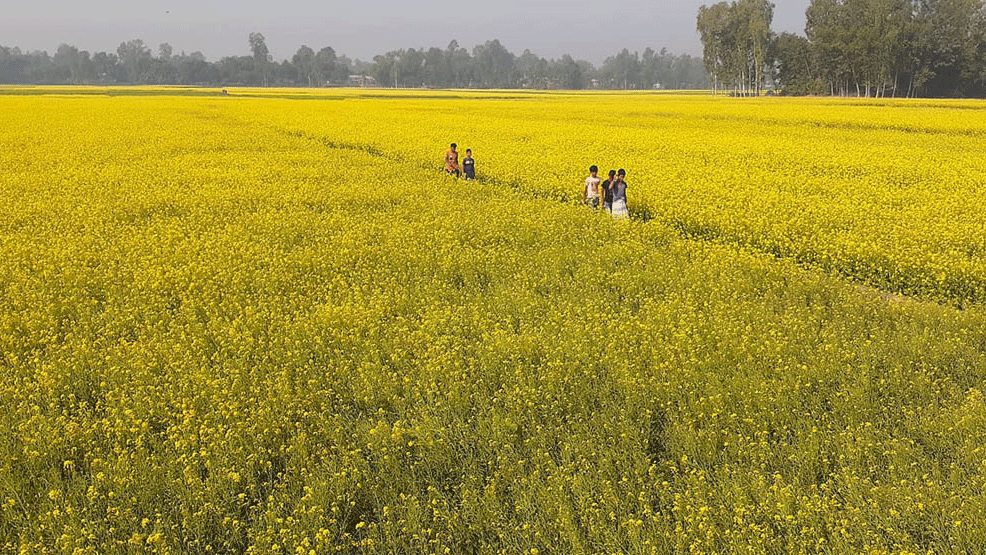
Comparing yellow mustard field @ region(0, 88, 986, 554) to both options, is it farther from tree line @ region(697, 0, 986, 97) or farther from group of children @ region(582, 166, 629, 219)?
tree line @ region(697, 0, 986, 97)

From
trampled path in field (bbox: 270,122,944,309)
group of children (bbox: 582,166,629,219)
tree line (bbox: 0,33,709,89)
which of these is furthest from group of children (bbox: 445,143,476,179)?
tree line (bbox: 0,33,709,89)

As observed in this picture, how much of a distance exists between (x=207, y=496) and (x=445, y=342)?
2.77 meters

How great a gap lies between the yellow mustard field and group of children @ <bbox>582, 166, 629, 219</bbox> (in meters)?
0.48

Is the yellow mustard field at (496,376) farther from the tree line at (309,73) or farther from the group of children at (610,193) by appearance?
the tree line at (309,73)

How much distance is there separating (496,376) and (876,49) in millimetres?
80990

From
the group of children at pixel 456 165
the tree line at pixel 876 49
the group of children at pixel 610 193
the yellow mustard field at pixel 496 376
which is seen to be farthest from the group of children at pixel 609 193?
the tree line at pixel 876 49

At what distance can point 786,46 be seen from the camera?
85.4m

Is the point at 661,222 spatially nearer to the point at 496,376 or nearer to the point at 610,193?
the point at 610,193

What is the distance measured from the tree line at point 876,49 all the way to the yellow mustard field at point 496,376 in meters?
69.3

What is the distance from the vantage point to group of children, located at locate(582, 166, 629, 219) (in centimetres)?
1252

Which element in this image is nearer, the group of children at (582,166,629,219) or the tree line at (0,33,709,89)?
the group of children at (582,166,629,219)

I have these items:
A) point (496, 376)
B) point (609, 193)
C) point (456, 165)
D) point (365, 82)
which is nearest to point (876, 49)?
point (456, 165)

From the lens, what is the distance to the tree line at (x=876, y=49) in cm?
7006

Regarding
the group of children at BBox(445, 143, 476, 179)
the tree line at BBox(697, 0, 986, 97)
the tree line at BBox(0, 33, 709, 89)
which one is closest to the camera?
the group of children at BBox(445, 143, 476, 179)
